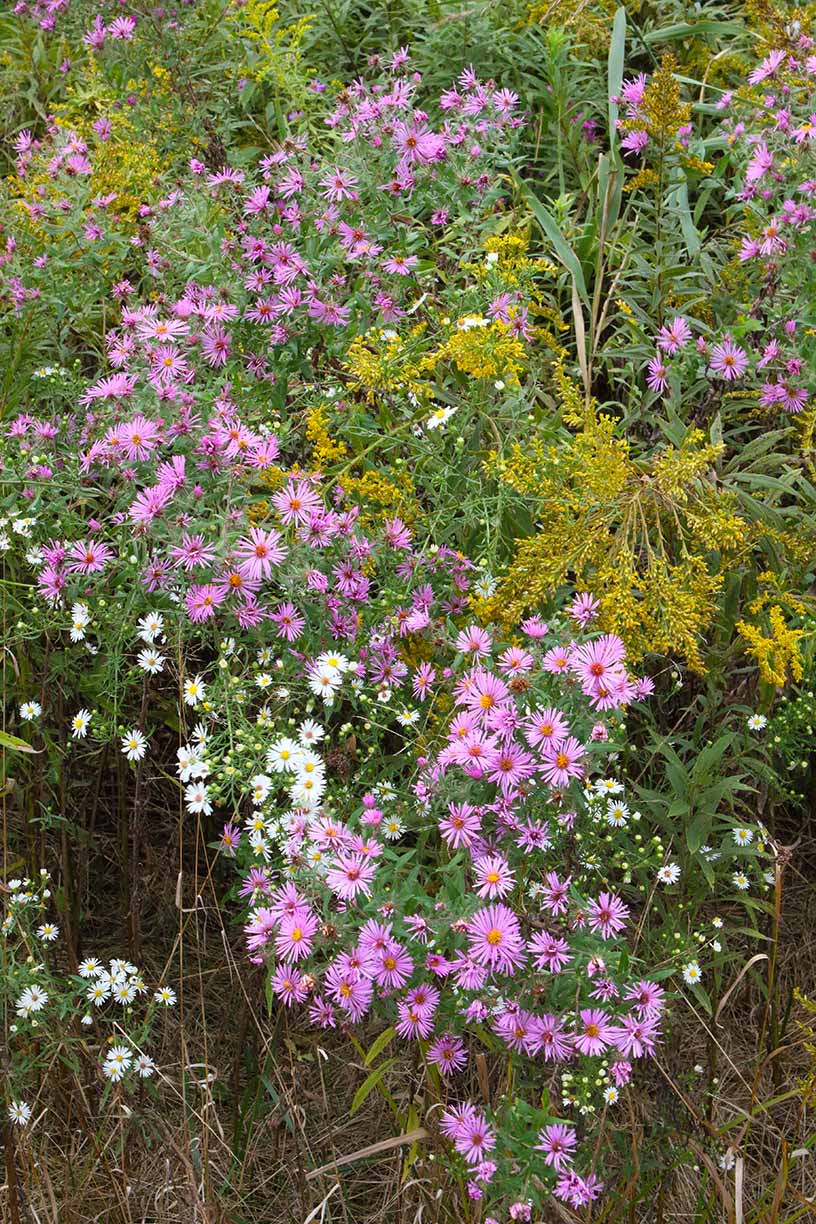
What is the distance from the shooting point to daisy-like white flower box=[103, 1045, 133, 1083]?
7.39 feet

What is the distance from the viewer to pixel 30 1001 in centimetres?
221

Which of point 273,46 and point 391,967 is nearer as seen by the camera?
point 391,967

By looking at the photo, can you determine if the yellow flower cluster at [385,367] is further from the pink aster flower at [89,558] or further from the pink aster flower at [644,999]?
the pink aster flower at [644,999]

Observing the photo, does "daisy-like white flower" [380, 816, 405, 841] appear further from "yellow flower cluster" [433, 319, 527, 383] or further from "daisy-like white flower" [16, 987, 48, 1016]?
"yellow flower cluster" [433, 319, 527, 383]

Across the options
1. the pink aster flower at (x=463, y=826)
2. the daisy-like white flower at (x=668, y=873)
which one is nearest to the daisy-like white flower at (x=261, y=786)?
the pink aster flower at (x=463, y=826)

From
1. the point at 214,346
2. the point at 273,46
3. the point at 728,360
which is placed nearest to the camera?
the point at 214,346

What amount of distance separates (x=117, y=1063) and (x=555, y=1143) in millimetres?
880

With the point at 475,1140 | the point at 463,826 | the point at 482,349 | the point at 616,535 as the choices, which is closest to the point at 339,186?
the point at 482,349

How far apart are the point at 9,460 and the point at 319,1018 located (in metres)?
1.24

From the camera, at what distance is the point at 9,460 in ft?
8.19

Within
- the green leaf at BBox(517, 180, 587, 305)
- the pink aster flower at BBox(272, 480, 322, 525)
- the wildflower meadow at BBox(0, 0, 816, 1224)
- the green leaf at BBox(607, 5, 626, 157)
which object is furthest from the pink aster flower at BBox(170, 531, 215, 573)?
the green leaf at BBox(607, 5, 626, 157)

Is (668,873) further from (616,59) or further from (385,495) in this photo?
(616,59)

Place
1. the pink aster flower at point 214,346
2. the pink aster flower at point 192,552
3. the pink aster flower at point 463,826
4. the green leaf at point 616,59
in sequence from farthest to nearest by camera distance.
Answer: the green leaf at point 616,59 < the pink aster flower at point 214,346 < the pink aster flower at point 192,552 < the pink aster flower at point 463,826

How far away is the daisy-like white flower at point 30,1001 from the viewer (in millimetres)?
2203
